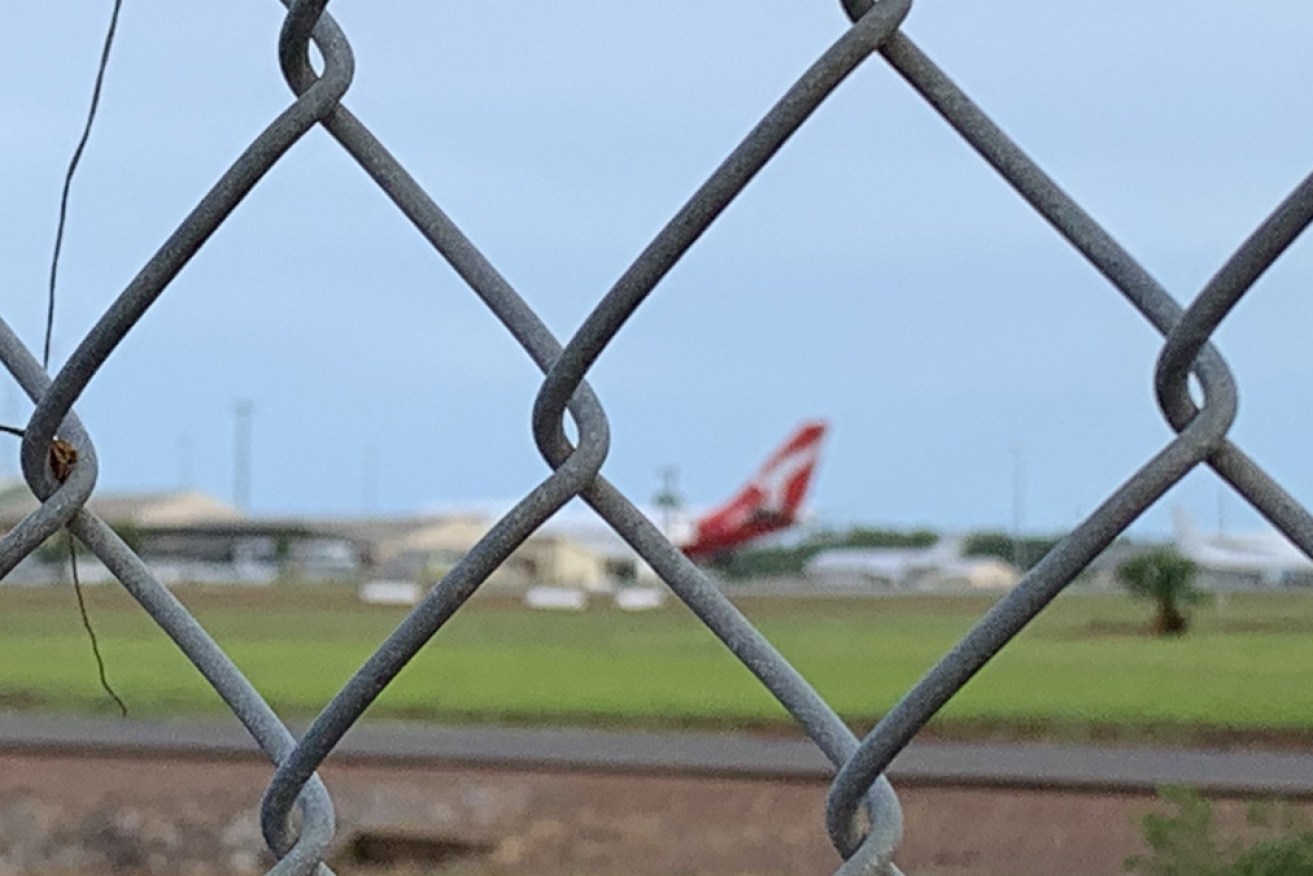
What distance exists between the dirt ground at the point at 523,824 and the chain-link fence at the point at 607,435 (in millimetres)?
4379

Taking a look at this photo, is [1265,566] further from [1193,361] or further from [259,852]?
[1193,361]

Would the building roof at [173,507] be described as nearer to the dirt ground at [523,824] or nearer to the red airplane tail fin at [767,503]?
the red airplane tail fin at [767,503]

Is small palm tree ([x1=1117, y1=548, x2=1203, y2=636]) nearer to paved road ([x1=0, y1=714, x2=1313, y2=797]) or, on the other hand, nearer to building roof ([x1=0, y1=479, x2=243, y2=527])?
paved road ([x1=0, y1=714, x2=1313, y2=797])

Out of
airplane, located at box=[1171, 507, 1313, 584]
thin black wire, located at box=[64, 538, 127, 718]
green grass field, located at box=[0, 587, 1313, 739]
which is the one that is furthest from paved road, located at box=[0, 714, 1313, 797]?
airplane, located at box=[1171, 507, 1313, 584]

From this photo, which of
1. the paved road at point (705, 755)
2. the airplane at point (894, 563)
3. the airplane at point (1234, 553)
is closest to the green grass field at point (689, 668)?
the paved road at point (705, 755)

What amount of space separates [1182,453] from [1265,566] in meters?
24.6

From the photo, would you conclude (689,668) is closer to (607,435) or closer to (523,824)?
(523,824)

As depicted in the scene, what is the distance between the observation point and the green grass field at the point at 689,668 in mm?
9211

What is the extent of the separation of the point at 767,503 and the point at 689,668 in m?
13.3

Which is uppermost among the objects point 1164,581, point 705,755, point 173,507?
→ point 705,755

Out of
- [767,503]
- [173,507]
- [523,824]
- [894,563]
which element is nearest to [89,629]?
[523,824]

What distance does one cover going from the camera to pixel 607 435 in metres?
0.36

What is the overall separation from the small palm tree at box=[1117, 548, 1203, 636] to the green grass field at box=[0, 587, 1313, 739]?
1.07 feet

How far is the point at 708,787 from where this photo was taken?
643 centimetres
